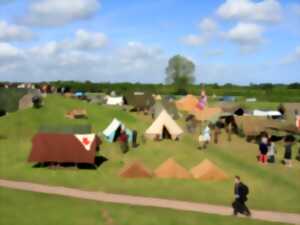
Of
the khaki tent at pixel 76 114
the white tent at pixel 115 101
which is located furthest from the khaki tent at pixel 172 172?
the white tent at pixel 115 101

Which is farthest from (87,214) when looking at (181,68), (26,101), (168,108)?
(181,68)

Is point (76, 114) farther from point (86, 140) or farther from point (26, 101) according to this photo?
point (86, 140)

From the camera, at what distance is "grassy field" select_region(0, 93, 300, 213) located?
91.6 feet

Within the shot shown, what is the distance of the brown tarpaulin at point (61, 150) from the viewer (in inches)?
1359

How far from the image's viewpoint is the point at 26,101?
6316cm

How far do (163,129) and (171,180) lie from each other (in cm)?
1649

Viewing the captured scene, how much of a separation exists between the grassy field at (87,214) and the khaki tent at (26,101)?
37872mm

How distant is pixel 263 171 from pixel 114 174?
33.5 feet

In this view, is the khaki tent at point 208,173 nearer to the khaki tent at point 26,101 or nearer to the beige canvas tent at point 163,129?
the beige canvas tent at point 163,129

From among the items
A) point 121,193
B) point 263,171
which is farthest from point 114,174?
point 263,171

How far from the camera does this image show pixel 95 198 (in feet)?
87.4

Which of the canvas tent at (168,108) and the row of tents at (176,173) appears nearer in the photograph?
the row of tents at (176,173)

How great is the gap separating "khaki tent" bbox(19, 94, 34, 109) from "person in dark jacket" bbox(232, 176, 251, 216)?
43.3 m

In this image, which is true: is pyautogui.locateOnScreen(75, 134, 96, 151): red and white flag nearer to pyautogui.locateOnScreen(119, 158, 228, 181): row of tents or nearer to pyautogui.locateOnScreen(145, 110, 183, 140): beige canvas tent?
pyautogui.locateOnScreen(119, 158, 228, 181): row of tents
